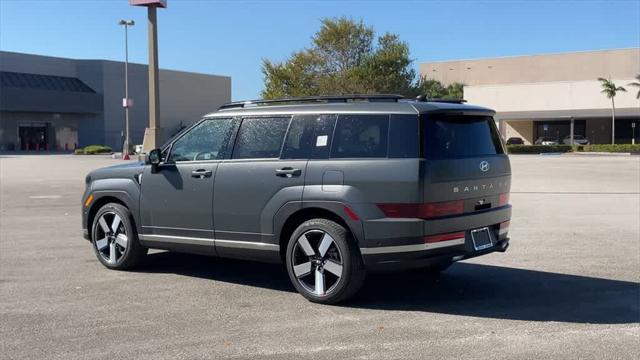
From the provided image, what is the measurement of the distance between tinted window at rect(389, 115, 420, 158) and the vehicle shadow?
148cm

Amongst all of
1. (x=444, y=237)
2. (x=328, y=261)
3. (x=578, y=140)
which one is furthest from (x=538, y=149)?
(x=328, y=261)

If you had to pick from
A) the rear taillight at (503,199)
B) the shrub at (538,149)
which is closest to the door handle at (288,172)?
the rear taillight at (503,199)

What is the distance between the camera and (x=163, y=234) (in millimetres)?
7402

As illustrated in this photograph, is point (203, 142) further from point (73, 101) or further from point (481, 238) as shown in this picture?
point (73, 101)

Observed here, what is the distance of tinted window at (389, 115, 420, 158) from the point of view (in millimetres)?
5941

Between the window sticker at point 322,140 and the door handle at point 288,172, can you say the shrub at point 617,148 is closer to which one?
the window sticker at point 322,140

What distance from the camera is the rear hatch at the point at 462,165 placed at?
5.94 metres

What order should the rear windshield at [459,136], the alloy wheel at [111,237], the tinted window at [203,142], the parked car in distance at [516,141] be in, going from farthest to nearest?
the parked car in distance at [516,141] → the alloy wheel at [111,237] → the tinted window at [203,142] → the rear windshield at [459,136]

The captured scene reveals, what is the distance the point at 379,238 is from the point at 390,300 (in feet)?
3.04

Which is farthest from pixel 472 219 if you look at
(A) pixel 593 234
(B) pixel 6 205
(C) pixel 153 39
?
(C) pixel 153 39

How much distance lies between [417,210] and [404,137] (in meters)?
0.68

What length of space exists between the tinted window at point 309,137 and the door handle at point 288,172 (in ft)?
0.45

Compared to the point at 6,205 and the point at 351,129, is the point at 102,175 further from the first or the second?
the point at 6,205

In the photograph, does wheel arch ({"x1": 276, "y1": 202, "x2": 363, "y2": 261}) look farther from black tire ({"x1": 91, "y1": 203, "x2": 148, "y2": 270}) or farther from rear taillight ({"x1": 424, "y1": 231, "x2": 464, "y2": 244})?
black tire ({"x1": 91, "y1": 203, "x2": 148, "y2": 270})
